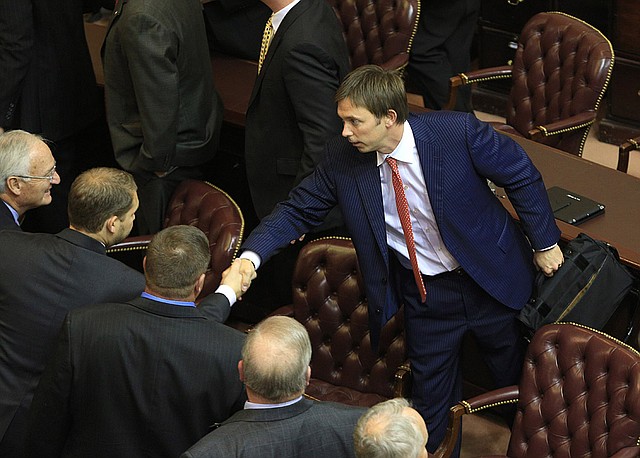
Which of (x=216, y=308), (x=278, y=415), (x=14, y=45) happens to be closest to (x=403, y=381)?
(x=216, y=308)

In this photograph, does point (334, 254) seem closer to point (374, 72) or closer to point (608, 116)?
point (374, 72)

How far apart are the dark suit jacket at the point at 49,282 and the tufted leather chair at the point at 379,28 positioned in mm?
2810

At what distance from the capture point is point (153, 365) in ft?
9.91

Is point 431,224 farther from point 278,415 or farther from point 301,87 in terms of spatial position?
point 278,415

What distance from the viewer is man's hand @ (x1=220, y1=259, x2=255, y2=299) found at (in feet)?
11.7

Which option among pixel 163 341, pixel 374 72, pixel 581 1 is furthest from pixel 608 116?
pixel 163 341

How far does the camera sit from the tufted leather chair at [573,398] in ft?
11.2

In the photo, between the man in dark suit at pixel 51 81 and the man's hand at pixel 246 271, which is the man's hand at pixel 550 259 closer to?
the man's hand at pixel 246 271

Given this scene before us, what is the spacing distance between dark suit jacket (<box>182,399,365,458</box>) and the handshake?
853mm

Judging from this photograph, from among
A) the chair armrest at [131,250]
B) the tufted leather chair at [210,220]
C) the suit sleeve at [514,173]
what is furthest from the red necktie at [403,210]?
the chair armrest at [131,250]

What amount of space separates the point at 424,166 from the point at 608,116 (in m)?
3.29

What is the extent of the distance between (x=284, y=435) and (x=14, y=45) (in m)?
2.68

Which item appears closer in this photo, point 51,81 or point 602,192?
point 602,192

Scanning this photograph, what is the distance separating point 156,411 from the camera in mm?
3072
